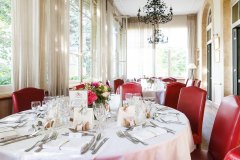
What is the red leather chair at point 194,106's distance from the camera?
234cm

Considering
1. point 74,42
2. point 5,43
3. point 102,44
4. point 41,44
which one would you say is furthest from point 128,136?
point 102,44

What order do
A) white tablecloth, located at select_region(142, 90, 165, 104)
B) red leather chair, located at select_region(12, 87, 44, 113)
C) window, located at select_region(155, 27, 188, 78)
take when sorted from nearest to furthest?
1. red leather chair, located at select_region(12, 87, 44, 113)
2. white tablecloth, located at select_region(142, 90, 165, 104)
3. window, located at select_region(155, 27, 188, 78)

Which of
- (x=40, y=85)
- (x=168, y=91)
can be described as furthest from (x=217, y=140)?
(x=40, y=85)

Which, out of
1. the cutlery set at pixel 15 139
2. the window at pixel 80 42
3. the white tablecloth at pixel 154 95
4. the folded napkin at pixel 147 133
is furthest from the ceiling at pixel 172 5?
the cutlery set at pixel 15 139

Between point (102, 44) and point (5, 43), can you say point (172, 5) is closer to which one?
point (102, 44)

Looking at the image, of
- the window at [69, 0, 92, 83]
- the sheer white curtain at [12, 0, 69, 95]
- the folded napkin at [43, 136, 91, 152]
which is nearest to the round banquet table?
the folded napkin at [43, 136, 91, 152]

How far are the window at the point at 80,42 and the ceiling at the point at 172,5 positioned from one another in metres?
2.65

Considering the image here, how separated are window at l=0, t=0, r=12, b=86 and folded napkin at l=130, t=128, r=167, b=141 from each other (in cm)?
242

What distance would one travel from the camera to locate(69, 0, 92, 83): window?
18.1 ft

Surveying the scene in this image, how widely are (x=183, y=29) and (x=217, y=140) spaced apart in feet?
31.9

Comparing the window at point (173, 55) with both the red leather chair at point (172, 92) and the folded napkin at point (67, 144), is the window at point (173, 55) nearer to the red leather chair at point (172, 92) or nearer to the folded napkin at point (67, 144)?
the red leather chair at point (172, 92)

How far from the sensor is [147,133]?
149cm

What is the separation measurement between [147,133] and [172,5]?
28.4 ft

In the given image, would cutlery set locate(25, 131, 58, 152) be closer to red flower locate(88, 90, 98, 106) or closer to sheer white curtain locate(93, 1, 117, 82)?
red flower locate(88, 90, 98, 106)
